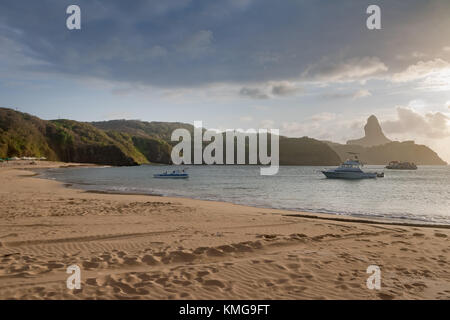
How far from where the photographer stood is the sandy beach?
540cm

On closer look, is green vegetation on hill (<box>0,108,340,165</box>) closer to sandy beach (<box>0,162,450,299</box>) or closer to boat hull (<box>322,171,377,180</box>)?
boat hull (<box>322,171,377,180</box>)

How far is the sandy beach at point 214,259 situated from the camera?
540cm

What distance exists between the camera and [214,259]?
292 inches

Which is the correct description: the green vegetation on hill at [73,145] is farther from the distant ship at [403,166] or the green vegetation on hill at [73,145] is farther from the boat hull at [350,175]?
the boat hull at [350,175]

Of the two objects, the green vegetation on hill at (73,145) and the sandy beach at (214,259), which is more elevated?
the green vegetation on hill at (73,145)

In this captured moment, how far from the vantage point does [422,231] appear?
1161cm

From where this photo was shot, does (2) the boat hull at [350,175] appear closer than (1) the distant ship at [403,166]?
Yes

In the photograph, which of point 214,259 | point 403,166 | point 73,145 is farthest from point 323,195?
point 73,145

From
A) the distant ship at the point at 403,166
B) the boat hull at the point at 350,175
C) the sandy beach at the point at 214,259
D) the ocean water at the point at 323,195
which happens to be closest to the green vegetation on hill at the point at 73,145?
the distant ship at the point at 403,166

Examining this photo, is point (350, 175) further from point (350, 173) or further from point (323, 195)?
point (323, 195)

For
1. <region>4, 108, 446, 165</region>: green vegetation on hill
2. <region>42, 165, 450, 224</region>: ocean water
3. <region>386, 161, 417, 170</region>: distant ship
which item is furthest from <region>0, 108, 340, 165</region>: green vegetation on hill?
<region>42, 165, 450, 224</region>: ocean water

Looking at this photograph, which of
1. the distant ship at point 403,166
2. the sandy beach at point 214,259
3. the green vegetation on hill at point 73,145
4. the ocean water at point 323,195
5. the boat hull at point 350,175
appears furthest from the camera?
the distant ship at point 403,166
